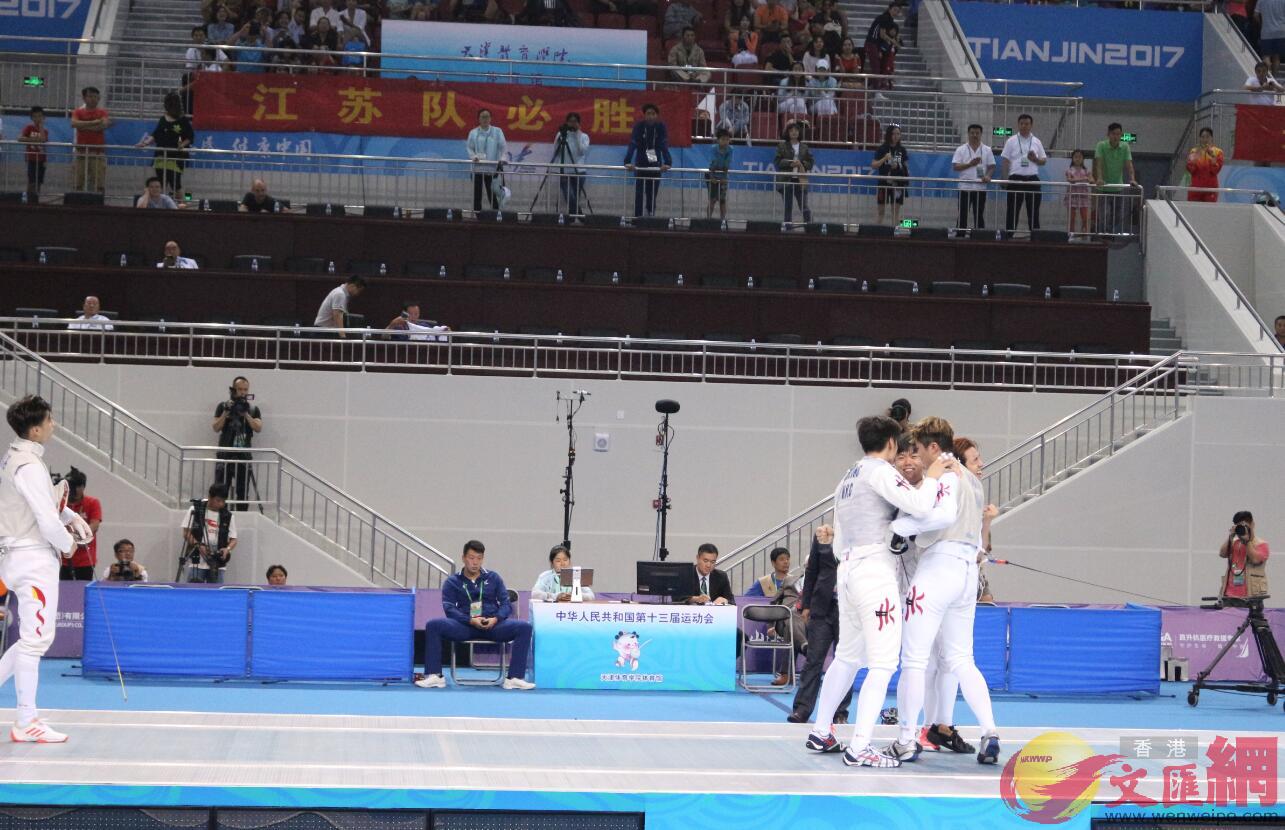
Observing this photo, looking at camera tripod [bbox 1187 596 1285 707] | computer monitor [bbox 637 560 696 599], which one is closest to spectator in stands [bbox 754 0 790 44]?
computer monitor [bbox 637 560 696 599]

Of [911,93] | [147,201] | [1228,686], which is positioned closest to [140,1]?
[147,201]

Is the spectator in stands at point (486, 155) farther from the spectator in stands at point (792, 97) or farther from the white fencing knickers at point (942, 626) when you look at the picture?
the white fencing knickers at point (942, 626)

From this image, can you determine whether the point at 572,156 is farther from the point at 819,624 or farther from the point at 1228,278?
the point at 819,624

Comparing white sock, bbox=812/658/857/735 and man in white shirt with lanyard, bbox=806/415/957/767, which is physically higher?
man in white shirt with lanyard, bbox=806/415/957/767

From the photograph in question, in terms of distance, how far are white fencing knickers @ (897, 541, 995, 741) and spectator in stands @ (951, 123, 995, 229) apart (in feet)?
51.3

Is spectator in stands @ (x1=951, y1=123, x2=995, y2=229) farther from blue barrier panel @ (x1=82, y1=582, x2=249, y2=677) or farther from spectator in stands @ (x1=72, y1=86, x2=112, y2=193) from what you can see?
blue barrier panel @ (x1=82, y1=582, x2=249, y2=677)

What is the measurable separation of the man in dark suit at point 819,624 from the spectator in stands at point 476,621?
3.74m

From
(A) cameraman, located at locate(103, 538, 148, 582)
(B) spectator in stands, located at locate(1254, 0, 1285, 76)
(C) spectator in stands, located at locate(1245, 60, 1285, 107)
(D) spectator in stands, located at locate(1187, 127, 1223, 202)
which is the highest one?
(B) spectator in stands, located at locate(1254, 0, 1285, 76)

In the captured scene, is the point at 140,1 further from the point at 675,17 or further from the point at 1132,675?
the point at 1132,675

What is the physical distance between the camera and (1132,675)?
50.7 feet

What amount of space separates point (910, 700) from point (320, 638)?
719 centimetres

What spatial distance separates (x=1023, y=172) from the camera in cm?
2439

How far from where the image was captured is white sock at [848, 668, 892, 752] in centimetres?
890

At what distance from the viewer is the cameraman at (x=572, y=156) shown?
78.0ft
